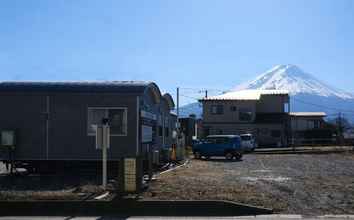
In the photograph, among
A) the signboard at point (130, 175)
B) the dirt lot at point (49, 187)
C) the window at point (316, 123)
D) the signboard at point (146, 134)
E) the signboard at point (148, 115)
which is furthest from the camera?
the window at point (316, 123)

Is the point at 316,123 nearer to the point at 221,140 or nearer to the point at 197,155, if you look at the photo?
the point at 221,140

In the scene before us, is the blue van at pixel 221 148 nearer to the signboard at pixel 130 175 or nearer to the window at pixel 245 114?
the signboard at pixel 130 175

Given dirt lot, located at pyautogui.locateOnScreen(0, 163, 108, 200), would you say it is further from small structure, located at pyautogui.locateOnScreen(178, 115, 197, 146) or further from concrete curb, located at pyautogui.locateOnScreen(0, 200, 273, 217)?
small structure, located at pyautogui.locateOnScreen(178, 115, 197, 146)

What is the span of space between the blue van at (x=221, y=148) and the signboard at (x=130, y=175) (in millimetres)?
24572

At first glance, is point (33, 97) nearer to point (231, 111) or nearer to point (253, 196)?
point (253, 196)

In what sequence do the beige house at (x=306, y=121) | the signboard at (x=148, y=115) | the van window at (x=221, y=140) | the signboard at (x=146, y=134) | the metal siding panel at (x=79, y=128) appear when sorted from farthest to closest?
the beige house at (x=306, y=121) → the van window at (x=221, y=140) → the signboard at (x=148, y=115) → the signboard at (x=146, y=134) → the metal siding panel at (x=79, y=128)

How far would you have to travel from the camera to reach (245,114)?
67.6 m

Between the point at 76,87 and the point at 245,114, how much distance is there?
4461 cm

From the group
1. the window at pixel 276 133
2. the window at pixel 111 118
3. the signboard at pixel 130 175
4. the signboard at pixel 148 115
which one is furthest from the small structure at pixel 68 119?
the window at pixel 276 133

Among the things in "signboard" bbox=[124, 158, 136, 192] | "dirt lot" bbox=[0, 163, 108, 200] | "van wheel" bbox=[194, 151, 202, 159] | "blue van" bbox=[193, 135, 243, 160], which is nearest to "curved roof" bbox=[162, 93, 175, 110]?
"blue van" bbox=[193, 135, 243, 160]

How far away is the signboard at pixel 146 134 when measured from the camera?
25.0 m

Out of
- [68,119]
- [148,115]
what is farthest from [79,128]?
[148,115]

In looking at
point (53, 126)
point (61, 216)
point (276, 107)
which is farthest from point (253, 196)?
point (276, 107)

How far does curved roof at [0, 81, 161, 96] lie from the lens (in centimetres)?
2433
